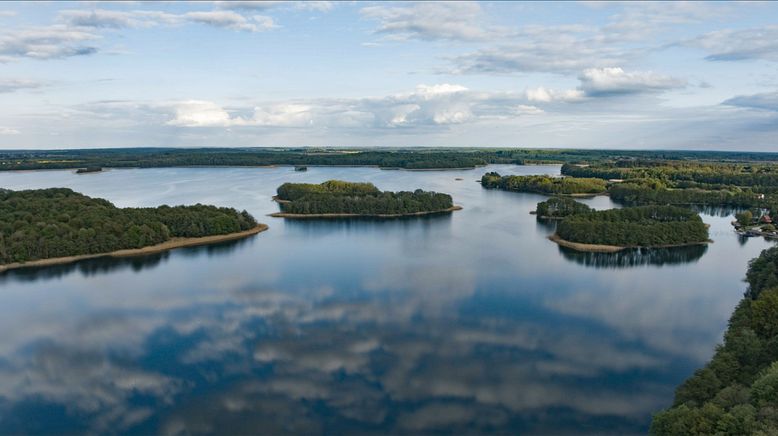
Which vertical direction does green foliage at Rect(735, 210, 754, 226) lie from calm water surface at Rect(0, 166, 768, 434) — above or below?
above

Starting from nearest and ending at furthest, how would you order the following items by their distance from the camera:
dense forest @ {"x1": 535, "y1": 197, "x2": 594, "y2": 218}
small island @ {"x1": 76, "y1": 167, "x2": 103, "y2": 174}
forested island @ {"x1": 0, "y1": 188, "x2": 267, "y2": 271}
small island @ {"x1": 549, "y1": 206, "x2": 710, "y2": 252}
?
forested island @ {"x1": 0, "y1": 188, "x2": 267, "y2": 271} < small island @ {"x1": 549, "y1": 206, "x2": 710, "y2": 252} < dense forest @ {"x1": 535, "y1": 197, "x2": 594, "y2": 218} < small island @ {"x1": 76, "y1": 167, "x2": 103, "y2": 174}

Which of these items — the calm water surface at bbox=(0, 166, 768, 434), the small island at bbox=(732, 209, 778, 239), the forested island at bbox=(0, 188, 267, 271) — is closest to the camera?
the calm water surface at bbox=(0, 166, 768, 434)

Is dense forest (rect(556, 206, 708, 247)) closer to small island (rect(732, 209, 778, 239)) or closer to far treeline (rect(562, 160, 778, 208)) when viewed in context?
small island (rect(732, 209, 778, 239))

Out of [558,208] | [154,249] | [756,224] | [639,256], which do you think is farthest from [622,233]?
[154,249]

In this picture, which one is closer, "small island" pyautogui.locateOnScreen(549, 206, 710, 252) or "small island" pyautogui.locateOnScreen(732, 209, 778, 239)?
"small island" pyautogui.locateOnScreen(549, 206, 710, 252)

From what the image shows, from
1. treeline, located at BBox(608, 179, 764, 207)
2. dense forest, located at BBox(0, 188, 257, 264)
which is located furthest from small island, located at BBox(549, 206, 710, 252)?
dense forest, located at BBox(0, 188, 257, 264)

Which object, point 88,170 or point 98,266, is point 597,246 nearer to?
point 98,266

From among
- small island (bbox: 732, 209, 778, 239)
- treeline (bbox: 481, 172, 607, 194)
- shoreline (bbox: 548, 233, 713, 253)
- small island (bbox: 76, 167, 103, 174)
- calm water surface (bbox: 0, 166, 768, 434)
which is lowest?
calm water surface (bbox: 0, 166, 768, 434)

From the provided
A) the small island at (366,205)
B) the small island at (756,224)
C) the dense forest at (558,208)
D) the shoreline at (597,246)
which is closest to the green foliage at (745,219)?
the small island at (756,224)
